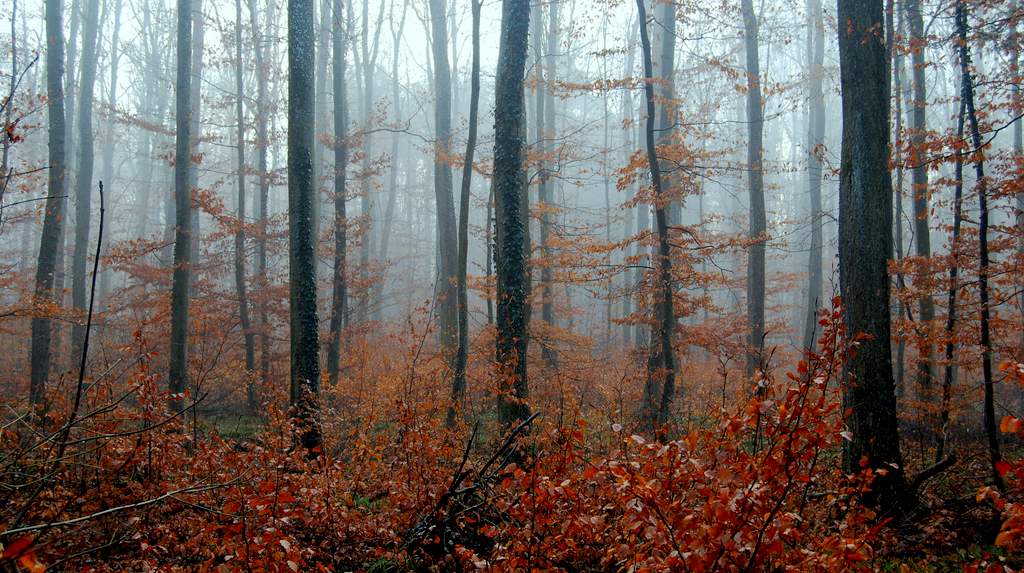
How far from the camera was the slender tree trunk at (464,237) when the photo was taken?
10.6m

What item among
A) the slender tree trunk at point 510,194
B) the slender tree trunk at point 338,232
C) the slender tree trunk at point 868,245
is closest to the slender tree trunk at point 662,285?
the slender tree trunk at point 510,194

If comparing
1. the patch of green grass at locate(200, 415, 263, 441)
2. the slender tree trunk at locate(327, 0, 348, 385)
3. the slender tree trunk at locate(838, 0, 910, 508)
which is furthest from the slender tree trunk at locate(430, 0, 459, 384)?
the slender tree trunk at locate(838, 0, 910, 508)

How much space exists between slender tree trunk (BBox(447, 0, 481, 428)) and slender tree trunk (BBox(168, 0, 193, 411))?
5.02 metres

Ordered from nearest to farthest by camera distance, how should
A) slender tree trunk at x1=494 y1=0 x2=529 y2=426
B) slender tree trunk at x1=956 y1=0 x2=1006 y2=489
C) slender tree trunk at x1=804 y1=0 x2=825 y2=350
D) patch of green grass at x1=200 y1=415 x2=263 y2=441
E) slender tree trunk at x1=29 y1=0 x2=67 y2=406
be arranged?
slender tree trunk at x1=956 y1=0 x2=1006 y2=489 → slender tree trunk at x1=494 y1=0 x2=529 y2=426 → patch of green grass at x1=200 y1=415 x2=263 y2=441 → slender tree trunk at x1=29 y1=0 x2=67 y2=406 → slender tree trunk at x1=804 y1=0 x2=825 y2=350

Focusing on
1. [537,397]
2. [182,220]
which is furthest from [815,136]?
[182,220]

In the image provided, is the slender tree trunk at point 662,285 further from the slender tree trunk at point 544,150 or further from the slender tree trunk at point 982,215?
the slender tree trunk at point 982,215

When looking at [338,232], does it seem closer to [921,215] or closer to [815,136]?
[921,215]

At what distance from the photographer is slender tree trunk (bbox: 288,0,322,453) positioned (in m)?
8.49

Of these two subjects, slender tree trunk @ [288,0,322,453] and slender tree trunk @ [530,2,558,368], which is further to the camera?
slender tree trunk @ [530,2,558,368]

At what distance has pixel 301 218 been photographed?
8.53 meters

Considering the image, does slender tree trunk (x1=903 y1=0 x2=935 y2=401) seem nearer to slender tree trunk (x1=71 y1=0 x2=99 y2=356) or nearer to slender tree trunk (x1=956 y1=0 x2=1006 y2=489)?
slender tree trunk (x1=956 y1=0 x2=1006 y2=489)

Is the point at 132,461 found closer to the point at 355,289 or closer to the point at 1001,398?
the point at 355,289

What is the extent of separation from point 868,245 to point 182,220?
11.5 metres

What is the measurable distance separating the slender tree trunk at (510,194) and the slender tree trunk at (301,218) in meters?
2.62
